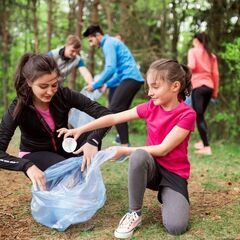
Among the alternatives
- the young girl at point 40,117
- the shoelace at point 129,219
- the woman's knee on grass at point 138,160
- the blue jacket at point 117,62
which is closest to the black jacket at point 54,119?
the young girl at point 40,117

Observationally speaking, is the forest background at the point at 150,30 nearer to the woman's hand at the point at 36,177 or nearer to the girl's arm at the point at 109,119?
the girl's arm at the point at 109,119

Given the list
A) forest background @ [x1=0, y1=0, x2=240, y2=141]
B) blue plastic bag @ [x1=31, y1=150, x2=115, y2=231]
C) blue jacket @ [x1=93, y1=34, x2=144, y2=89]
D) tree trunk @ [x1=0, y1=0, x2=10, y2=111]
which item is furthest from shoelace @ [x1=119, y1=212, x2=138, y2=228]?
tree trunk @ [x1=0, y1=0, x2=10, y2=111]

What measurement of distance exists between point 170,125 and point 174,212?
1.90 feet

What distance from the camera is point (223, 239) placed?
2594 mm

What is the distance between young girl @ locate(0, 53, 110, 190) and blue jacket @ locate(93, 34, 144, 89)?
1.92m

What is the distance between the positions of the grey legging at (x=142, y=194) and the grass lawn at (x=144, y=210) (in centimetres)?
8

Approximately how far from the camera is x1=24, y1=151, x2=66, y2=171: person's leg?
10.6ft

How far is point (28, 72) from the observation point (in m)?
2.98

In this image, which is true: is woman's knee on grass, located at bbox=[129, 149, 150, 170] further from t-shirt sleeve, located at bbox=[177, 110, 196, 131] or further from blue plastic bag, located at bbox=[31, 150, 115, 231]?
t-shirt sleeve, located at bbox=[177, 110, 196, 131]

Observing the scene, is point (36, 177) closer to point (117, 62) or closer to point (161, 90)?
point (161, 90)

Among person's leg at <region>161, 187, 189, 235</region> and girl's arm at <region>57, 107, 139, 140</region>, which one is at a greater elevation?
girl's arm at <region>57, 107, 139, 140</region>

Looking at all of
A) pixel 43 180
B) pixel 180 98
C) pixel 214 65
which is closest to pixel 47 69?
pixel 43 180

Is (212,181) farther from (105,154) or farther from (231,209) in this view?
(105,154)

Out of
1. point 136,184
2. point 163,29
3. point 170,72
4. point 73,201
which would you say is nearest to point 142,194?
point 136,184
